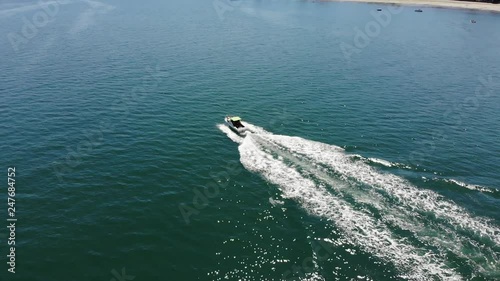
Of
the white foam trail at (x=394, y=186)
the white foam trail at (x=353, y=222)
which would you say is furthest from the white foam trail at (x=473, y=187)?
the white foam trail at (x=353, y=222)

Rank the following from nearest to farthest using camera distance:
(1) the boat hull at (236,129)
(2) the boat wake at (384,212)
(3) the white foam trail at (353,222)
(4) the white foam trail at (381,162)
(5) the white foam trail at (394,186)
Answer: (3) the white foam trail at (353,222), (2) the boat wake at (384,212), (5) the white foam trail at (394,186), (4) the white foam trail at (381,162), (1) the boat hull at (236,129)

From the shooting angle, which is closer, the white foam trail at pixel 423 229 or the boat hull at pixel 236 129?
the white foam trail at pixel 423 229

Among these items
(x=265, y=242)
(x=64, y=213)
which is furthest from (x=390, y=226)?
(x=64, y=213)

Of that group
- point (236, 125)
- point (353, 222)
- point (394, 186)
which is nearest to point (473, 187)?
point (394, 186)

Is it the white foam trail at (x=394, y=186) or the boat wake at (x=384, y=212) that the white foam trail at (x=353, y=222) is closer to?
the boat wake at (x=384, y=212)

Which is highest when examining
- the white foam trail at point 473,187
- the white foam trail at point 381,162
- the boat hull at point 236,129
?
the boat hull at point 236,129

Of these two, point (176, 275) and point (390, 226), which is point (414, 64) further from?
point (176, 275)
